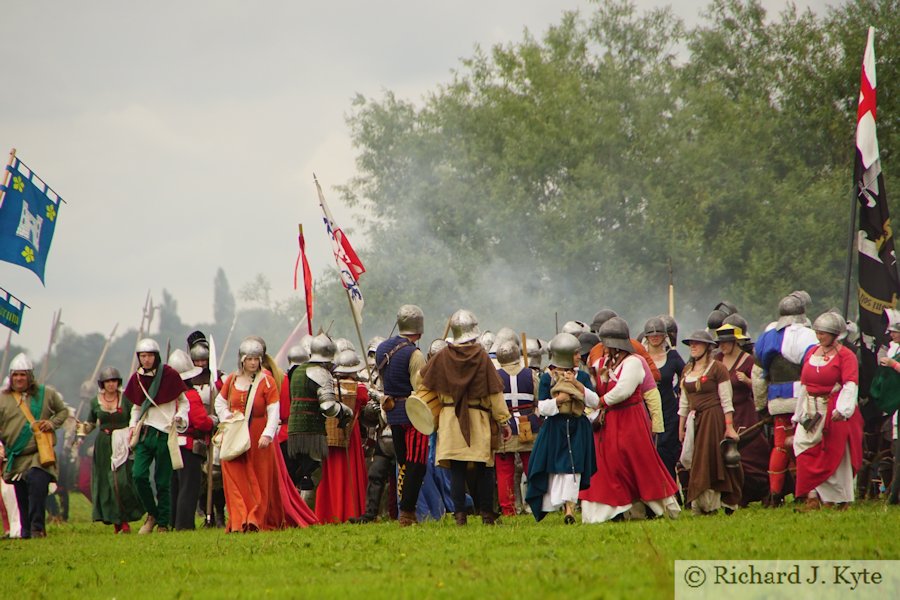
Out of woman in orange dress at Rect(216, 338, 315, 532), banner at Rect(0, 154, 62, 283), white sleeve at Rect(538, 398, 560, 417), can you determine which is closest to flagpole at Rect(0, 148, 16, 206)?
banner at Rect(0, 154, 62, 283)

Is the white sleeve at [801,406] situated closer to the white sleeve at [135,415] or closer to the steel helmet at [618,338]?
the steel helmet at [618,338]

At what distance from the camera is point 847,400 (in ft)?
39.7

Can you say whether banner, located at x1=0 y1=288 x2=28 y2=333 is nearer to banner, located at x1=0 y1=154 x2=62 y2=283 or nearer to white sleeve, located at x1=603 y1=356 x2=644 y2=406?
banner, located at x1=0 y1=154 x2=62 y2=283

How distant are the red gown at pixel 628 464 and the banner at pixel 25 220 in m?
6.36

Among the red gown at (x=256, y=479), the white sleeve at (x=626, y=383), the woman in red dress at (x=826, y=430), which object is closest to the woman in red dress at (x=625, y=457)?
the white sleeve at (x=626, y=383)

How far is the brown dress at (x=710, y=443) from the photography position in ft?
41.7

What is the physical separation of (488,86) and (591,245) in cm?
727

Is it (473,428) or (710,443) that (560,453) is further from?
(710,443)

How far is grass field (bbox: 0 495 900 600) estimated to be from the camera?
308 inches

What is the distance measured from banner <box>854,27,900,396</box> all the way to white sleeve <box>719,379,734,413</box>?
50.8 inches

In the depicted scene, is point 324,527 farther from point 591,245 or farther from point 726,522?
point 591,245

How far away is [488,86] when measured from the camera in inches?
1662

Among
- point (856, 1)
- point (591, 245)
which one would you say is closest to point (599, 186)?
point (591, 245)

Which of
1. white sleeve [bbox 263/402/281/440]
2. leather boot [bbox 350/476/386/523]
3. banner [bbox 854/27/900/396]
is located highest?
banner [bbox 854/27/900/396]
